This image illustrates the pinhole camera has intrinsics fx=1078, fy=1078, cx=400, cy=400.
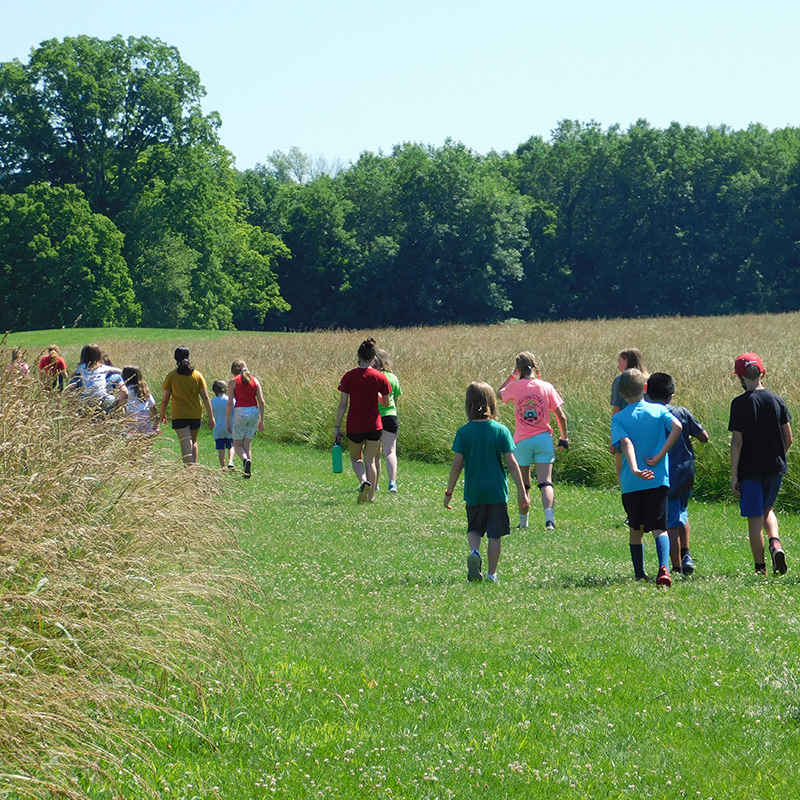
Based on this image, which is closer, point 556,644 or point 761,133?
point 556,644

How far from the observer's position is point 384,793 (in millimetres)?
4277

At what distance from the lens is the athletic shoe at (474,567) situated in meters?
8.30

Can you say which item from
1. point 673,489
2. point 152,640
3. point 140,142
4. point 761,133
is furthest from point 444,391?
point 761,133

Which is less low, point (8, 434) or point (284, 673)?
point (8, 434)

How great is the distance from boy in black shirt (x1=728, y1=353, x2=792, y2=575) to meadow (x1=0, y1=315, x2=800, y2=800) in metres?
0.43

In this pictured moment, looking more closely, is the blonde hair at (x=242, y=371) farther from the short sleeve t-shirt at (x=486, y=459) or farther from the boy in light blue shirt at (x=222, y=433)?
the short sleeve t-shirt at (x=486, y=459)

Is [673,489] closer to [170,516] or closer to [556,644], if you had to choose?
[556,644]

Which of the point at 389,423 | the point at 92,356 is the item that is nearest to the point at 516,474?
the point at 389,423

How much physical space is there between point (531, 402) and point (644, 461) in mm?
3359

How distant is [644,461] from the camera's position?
27.1 feet

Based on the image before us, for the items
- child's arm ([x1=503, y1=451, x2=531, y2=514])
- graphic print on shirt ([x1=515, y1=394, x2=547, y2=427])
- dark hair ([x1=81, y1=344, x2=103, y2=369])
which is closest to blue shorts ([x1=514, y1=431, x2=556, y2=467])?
graphic print on shirt ([x1=515, y1=394, x2=547, y2=427])

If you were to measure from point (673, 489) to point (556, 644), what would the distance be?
2923 millimetres

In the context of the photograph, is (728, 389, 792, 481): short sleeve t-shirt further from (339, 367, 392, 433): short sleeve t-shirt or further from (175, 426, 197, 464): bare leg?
(175, 426, 197, 464): bare leg

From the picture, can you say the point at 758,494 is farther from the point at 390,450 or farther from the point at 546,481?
the point at 390,450
